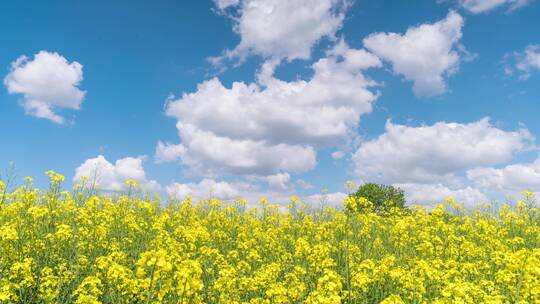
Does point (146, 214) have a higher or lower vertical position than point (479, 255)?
higher

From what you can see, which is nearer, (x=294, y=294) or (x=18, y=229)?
(x=294, y=294)

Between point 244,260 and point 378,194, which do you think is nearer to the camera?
point 244,260

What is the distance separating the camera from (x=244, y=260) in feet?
34.4

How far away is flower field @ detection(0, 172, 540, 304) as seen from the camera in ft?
19.1

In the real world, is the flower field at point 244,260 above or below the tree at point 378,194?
below

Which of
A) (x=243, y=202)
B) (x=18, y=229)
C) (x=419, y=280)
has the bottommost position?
(x=419, y=280)

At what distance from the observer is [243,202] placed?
16.2m

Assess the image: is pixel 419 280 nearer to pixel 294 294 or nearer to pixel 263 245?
pixel 294 294

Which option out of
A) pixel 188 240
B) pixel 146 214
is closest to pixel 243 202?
pixel 146 214

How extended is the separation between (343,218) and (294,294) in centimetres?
684

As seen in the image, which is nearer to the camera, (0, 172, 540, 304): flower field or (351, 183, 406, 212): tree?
(0, 172, 540, 304): flower field

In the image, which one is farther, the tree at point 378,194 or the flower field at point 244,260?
the tree at point 378,194

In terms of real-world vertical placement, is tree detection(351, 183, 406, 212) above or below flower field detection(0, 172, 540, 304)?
above

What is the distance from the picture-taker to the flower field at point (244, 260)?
582 centimetres
